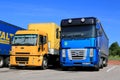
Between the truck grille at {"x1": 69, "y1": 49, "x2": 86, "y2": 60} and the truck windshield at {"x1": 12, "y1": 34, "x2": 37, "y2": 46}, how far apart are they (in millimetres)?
2663

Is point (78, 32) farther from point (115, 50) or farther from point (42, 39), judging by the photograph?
point (115, 50)

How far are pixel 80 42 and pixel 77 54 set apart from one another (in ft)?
2.72

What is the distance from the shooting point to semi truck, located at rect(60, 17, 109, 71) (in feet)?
76.4

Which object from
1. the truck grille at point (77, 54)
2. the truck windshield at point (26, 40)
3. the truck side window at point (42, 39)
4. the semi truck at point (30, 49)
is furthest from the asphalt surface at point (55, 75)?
the truck side window at point (42, 39)

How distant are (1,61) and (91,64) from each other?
25.4 feet

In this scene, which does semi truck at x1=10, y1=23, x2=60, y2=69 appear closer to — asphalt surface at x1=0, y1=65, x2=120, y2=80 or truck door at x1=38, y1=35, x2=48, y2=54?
truck door at x1=38, y1=35, x2=48, y2=54

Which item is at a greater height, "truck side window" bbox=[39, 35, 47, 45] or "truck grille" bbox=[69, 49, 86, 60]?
"truck side window" bbox=[39, 35, 47, 45]

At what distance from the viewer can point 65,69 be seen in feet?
83.7

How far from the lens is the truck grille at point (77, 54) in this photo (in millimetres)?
23438

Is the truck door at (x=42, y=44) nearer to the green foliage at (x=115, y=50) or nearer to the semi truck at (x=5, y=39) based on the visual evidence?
the semi truck at (x=5, y=39)

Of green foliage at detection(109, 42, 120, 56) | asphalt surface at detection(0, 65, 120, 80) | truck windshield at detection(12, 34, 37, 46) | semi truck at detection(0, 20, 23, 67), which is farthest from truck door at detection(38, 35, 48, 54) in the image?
green foliage at detection(109, 42, 120, 56)

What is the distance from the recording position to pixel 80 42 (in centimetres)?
2352

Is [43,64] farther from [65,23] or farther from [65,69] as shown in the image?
[65,23]

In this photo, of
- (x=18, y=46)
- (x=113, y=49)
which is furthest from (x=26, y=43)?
(x=113, y=49)
